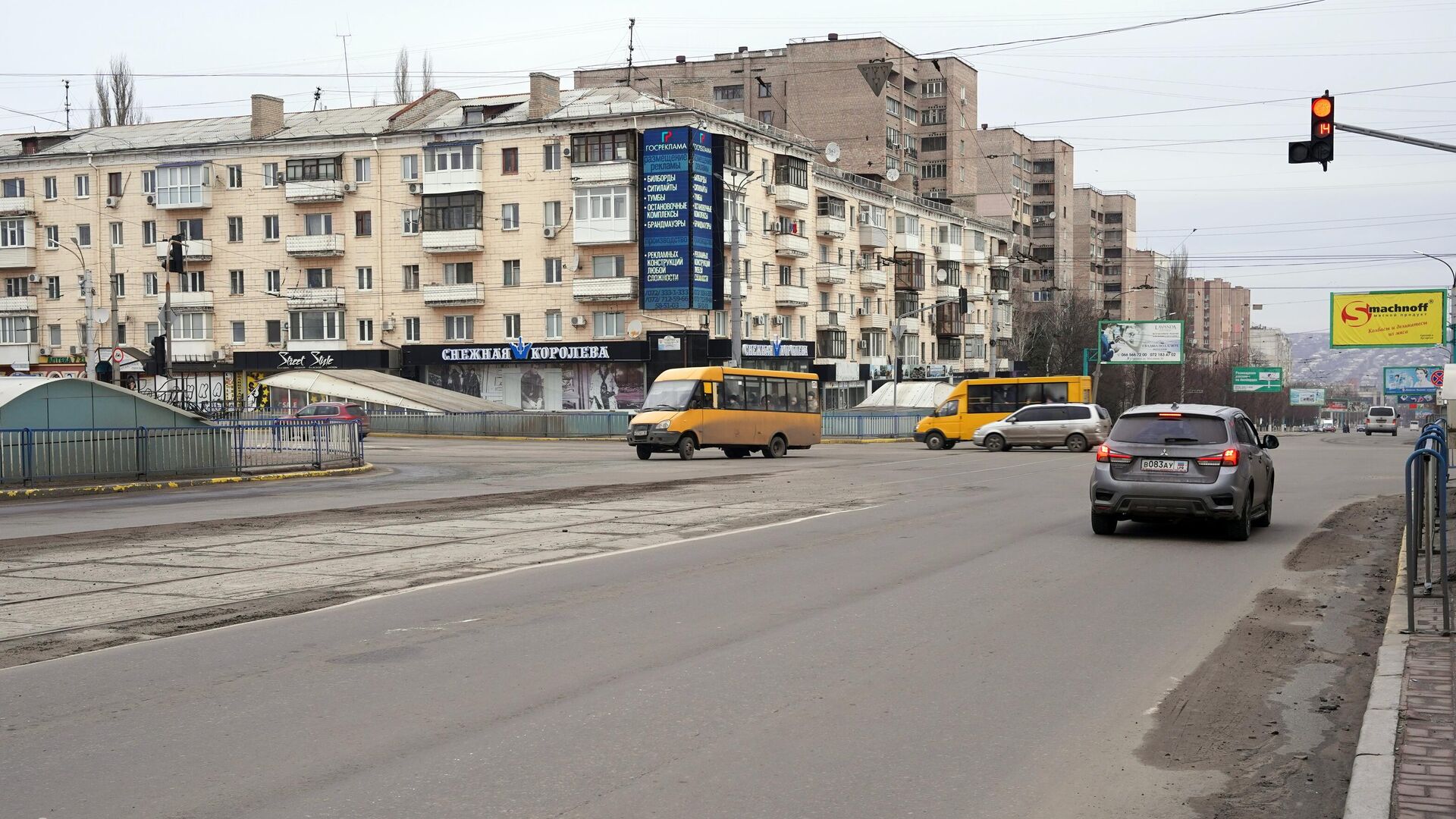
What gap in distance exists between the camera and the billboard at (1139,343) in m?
78.6

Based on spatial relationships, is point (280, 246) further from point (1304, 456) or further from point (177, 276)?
point (1304, 456)

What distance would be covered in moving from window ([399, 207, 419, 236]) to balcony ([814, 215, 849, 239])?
72.0 feet

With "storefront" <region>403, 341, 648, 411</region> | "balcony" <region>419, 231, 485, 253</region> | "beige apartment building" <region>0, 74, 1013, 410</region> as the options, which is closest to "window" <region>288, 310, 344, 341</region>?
"beige apartment building" <region>0, 74, 1013, 410</region>

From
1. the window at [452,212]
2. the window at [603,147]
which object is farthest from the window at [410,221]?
the window at [603,147]

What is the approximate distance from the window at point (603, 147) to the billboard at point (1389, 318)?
124 feet

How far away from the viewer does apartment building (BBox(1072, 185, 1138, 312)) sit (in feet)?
451

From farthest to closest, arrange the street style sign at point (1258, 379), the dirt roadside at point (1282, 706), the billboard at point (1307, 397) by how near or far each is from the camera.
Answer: the billboard at point (1307, 397) < the street style sign at point (1258, 379) < the dirt roadside at point (1282, 706)

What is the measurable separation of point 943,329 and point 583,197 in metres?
34.6

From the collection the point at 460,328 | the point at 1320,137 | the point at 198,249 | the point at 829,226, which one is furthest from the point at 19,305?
the point at 1320,137

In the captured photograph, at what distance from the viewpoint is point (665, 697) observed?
23.4 feet

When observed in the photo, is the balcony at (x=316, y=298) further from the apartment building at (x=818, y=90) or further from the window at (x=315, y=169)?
the apartment building at (x=818, y=90)

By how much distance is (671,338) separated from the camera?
209 feet

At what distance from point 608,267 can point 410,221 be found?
37.8 feet

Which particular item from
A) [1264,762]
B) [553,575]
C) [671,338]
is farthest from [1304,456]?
[1264,762]
